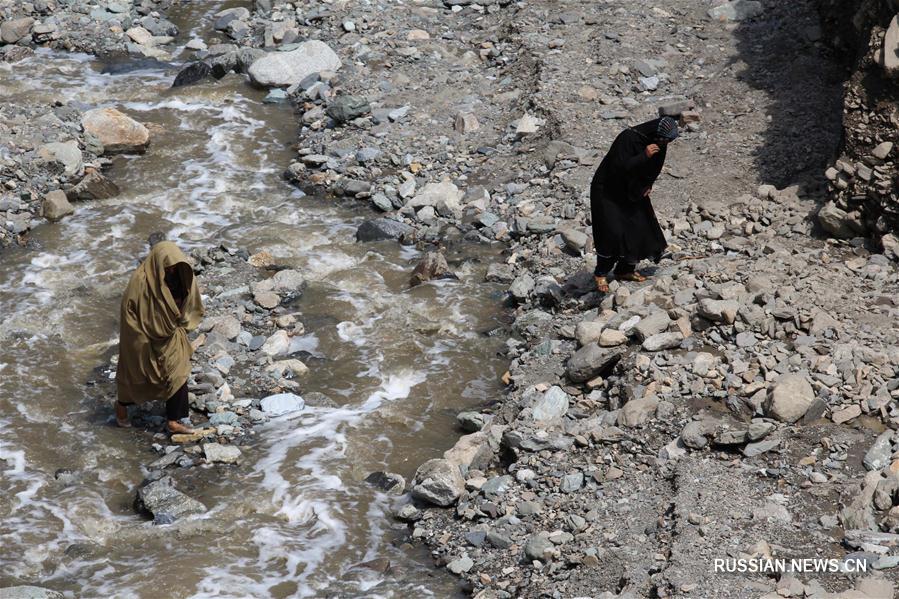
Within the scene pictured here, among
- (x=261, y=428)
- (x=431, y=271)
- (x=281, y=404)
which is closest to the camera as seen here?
(x=261, y=428)

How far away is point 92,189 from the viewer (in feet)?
29.6

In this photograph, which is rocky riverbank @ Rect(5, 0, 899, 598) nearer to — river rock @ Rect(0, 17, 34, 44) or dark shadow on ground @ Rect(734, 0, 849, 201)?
dark shadow on ground @ Rect(734, 0, 849, 201)

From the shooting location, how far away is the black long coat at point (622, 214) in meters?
6.59

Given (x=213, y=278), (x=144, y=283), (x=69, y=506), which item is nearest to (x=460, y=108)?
(x=213, y=278)

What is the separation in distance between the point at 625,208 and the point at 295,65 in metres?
5.58

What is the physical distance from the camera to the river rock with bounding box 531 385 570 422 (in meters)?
5.91

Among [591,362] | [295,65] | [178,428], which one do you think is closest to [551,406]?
[591,362]

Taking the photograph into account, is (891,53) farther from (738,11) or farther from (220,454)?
(220,454)

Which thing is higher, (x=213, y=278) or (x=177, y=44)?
(x=177, y=44)

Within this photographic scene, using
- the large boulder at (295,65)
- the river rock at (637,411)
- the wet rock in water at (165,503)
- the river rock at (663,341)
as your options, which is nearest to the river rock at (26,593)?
the wet rock in water at (165,503)

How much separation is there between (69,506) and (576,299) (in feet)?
11.9

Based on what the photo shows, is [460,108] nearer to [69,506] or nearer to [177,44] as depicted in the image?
[177,44]

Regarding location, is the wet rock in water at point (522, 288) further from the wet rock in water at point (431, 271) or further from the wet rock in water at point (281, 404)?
the wet rock in water at point (281, 404)

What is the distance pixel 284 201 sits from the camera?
915cm
